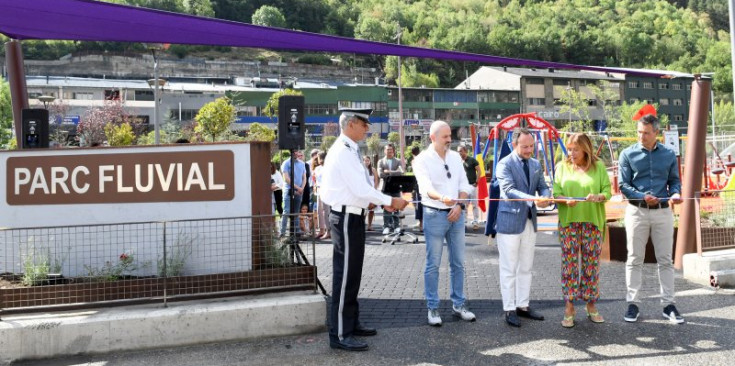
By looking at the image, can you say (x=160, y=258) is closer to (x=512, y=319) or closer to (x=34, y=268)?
(x=34, y=268)

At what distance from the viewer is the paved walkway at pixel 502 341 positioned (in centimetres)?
448

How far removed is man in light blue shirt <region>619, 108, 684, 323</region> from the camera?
5391 mm

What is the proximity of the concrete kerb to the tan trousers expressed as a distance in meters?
2.81

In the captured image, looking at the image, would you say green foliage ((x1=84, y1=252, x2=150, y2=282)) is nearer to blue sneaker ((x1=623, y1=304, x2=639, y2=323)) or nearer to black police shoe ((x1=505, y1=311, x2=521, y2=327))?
black police shoe ((x1=505, y1=311, x2=521, y2=327))

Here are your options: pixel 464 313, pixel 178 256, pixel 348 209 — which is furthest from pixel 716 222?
pixel 178 256

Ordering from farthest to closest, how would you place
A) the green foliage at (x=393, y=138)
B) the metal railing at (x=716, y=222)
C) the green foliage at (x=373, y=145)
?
the green foliage at (x=393, y=138) < the green foliage at (x=373, y=145) < the metal railing at (x=716, y=222)

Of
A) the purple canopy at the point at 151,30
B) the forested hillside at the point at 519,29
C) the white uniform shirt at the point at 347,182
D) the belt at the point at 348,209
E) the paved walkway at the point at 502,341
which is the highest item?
the forested hillside at the point at 519,29

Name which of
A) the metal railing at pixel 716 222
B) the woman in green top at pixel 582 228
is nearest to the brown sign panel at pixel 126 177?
the woman in green top at pixel 582 228

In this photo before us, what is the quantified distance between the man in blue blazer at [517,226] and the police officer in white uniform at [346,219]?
1084mm

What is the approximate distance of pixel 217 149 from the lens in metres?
5.66

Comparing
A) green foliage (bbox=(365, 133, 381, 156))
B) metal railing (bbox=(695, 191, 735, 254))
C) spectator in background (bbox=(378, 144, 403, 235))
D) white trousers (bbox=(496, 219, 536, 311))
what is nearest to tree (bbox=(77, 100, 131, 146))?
green foliage (bbox=(365, 133, 381, 156))

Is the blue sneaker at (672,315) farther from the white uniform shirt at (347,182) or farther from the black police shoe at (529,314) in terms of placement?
the white uniform shirt at (347,182)

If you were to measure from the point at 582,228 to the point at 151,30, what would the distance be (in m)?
4.66

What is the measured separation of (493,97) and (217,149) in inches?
3546
